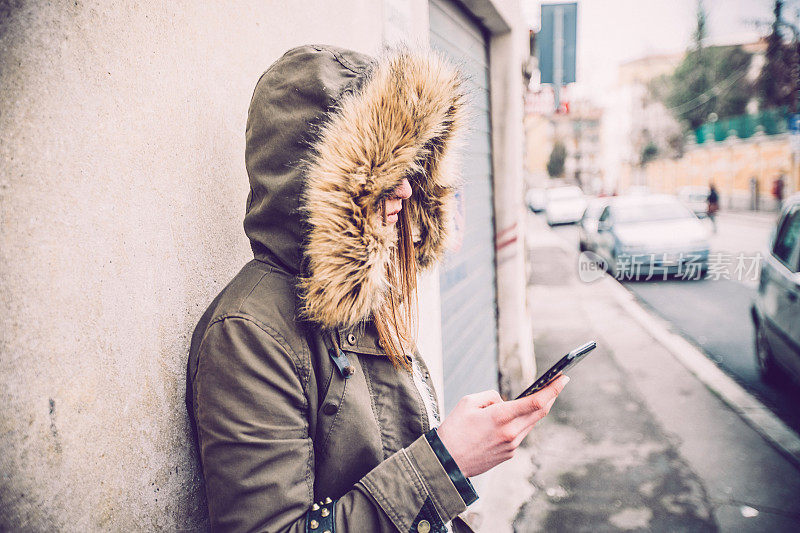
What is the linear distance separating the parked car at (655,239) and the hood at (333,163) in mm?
10041

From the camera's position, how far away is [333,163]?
44.9 inches

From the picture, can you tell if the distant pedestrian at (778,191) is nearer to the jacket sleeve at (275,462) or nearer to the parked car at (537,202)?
the parked car at (537,202)

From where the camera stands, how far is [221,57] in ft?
4.81

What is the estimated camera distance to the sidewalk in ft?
10.3

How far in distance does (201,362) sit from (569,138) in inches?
2854

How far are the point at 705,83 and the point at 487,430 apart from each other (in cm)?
4749

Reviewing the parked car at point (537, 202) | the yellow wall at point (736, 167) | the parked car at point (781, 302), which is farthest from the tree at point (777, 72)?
the parked car at point (781, 302)

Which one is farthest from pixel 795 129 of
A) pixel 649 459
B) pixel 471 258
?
pixel 471 258

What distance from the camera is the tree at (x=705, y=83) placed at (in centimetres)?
3681

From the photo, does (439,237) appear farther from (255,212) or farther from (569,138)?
(569,138)

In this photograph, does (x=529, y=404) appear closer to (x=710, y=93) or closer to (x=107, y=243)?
(x=107, y=243)

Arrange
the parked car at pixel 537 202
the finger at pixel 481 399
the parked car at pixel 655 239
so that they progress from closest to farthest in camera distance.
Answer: the finger at pixel 481 399
the parked car at pixel 655 239
the parked car at pixel 537 202

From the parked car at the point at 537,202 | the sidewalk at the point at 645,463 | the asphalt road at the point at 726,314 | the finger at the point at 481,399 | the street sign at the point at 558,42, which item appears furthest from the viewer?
the parked car at the point at 537,202

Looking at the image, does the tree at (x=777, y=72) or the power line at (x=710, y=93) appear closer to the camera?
the tree at (x=777, y=72)
